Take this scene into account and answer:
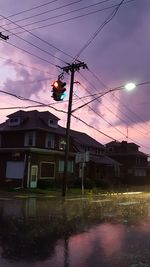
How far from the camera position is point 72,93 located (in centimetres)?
3319

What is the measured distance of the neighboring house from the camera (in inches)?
3056

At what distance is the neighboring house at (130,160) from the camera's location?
255ft

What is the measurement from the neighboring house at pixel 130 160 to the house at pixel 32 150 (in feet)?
91.3

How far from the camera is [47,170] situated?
1788 inches

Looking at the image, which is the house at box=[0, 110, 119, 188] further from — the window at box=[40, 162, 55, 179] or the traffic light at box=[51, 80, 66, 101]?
the traffic light at box=[51, 80, 66, 101]

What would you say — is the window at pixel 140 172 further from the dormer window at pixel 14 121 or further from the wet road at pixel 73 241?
the wet road at pixel 73 241

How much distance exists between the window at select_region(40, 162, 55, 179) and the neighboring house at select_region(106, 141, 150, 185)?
3095cm

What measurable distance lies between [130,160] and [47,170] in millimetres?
35864

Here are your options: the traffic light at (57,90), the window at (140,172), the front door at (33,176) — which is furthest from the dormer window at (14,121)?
the window at (140,172)

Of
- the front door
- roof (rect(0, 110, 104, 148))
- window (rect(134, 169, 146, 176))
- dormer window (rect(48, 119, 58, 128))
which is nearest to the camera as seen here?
the front door

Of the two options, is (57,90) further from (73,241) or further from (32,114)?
(32,114)

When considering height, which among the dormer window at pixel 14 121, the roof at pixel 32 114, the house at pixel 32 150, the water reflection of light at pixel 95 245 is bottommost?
the water reflection of light at pixel 95 245

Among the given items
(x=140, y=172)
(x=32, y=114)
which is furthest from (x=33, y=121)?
(x=140, y=172)

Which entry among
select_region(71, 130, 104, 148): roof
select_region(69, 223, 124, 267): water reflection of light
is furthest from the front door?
select_region(69, 223, 124, 267): water reflection of light
